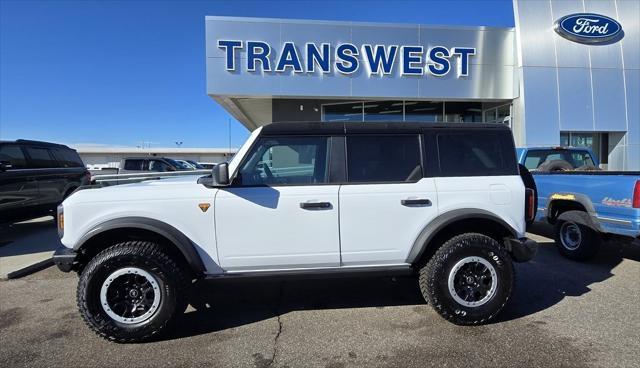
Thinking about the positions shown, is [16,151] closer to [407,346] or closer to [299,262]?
[299,262]

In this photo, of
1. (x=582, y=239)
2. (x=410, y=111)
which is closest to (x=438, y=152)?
(x=582, y=239)

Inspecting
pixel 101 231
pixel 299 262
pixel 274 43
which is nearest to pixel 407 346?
pixel 299 262

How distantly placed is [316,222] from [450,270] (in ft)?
4.51

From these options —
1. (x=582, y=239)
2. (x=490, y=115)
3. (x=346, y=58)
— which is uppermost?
(x=346, y=58)

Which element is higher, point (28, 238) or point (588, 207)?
point (588, 207)

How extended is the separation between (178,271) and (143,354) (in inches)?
28.4

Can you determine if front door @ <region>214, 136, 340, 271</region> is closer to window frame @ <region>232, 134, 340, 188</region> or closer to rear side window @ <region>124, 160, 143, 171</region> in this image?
window frame @ <region>232, 134, 340, 188</region>

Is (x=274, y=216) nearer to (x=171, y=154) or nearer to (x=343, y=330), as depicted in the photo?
(x=343, y=330)

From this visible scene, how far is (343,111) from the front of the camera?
15148 mm

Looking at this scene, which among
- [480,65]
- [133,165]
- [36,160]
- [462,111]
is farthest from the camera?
[462,111]

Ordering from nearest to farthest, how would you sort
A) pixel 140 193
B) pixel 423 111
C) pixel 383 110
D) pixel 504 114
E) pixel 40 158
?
pixel 140 193 < pixel 40 158 < pixel 504 114 < pixel 383 110 < pixel 423 111

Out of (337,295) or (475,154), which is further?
(337,295)

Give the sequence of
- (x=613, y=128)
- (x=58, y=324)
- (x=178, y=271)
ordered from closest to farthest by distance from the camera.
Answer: (x=178, y=271) < (x=58, y=324) < (x=613, y=128)

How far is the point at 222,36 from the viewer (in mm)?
12359
